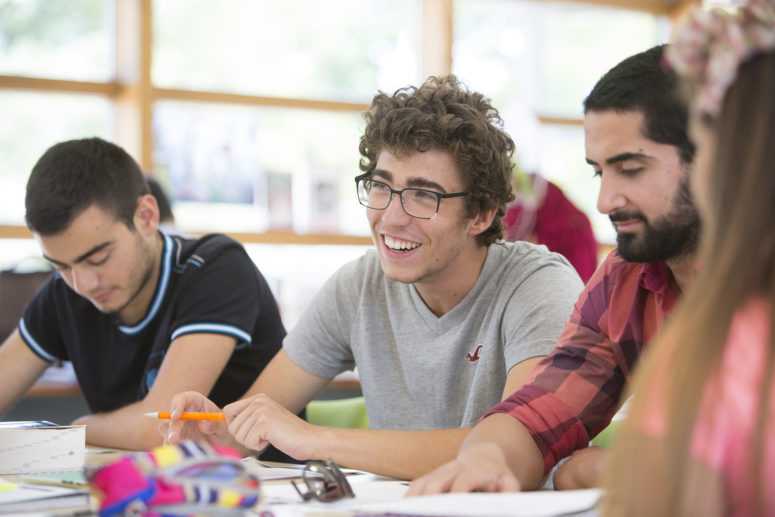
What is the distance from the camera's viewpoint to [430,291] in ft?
7.43

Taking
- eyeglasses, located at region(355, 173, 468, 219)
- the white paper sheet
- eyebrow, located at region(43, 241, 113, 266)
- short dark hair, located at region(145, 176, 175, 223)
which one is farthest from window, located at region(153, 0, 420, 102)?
the white paper sheet

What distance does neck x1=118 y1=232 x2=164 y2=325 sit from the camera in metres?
2.64

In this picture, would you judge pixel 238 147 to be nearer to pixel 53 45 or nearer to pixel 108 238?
pixel 53 45

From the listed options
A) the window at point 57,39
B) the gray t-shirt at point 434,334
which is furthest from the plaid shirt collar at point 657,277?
the window at point 57,39

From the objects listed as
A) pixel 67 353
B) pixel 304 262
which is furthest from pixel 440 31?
pixel 67 353

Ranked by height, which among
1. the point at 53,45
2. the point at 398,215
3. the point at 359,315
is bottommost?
the point at 359,315

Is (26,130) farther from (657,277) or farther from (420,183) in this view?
(657,277)

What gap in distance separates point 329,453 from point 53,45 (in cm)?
320

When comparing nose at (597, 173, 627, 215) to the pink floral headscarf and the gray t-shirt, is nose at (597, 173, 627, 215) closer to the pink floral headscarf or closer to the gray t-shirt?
the gray t-shirt

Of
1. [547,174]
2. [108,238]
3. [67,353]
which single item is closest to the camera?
[108,238]

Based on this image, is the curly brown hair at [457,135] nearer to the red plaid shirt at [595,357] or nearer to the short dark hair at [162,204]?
the red plaid shirt at [595,357]

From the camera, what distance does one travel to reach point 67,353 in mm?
2869

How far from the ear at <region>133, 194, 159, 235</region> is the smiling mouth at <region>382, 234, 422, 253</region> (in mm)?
734

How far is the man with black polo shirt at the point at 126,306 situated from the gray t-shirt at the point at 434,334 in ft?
0.85
